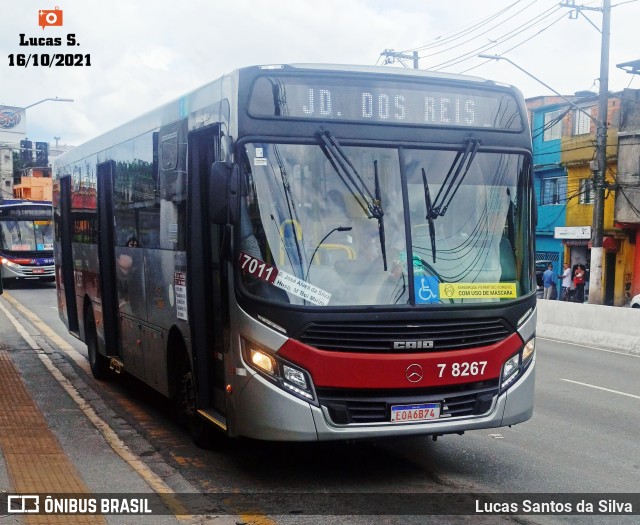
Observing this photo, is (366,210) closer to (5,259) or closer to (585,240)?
(5,259)

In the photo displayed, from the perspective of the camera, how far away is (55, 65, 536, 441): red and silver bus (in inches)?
265

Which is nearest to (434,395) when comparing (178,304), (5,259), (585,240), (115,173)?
(178,304)

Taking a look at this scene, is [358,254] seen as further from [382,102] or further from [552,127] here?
[552,127]

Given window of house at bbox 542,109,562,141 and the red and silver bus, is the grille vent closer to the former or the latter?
the red and silver bus

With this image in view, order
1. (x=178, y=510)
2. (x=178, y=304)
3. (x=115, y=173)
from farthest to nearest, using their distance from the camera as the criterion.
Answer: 1. (x=115, y=173)
2. (x=178, y=304)
3. (x=178, y=510)

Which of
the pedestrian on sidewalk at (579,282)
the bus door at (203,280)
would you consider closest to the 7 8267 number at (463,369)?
the bus door at (203,280)

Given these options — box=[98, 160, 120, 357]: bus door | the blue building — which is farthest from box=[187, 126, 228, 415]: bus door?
the blue building

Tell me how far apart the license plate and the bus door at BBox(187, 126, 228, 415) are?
5.01ft

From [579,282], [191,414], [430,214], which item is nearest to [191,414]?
[191,414]

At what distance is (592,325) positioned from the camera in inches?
763

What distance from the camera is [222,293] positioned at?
7332 mm

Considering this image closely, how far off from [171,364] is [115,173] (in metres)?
3.12

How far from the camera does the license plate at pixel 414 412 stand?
6834 mm

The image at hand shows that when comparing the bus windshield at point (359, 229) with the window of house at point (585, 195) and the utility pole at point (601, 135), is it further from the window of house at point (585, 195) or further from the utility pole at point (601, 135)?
the window of house at point (585, 195)
